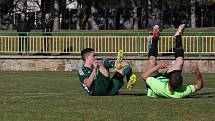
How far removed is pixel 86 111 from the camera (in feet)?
40.2

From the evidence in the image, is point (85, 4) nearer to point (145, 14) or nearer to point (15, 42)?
point (145, 14)

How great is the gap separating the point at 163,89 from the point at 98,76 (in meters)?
1.40

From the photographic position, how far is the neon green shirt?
14820mm

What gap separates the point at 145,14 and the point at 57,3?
7219 mm

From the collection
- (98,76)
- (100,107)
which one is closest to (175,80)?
(98,76)

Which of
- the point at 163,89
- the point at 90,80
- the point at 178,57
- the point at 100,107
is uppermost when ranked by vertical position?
the point at 178,57

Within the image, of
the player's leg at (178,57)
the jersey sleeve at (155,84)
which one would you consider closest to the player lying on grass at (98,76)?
the jersey sleeve at (155,84)

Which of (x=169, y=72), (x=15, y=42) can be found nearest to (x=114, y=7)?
(x=15, y=42)

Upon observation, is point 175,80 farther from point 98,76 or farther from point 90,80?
point 90,80

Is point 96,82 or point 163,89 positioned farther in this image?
point 96,82

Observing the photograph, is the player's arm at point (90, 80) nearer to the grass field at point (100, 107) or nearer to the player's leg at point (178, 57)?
the grass field at point (100, 107)

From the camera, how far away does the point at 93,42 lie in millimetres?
32219

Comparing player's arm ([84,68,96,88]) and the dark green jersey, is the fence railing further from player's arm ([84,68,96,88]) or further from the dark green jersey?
player's arm ([84,68,96,88])

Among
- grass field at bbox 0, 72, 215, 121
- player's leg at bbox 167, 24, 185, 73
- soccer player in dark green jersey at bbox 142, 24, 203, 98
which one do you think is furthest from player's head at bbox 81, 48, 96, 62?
player's leg at bbox 167, 24, 185, 73
